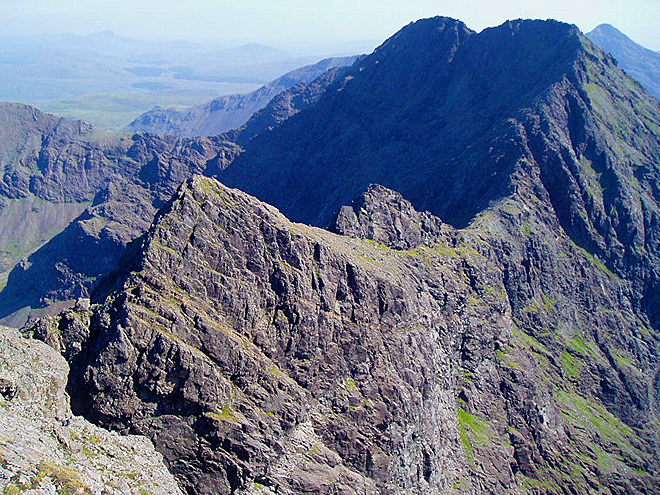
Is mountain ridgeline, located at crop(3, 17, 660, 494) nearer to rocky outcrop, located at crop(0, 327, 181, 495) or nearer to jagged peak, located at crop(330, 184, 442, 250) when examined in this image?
jagged peak, located at crop(330, 184, 442, 250)

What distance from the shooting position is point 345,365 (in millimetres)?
84625

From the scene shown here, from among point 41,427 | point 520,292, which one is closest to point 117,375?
point 41,427

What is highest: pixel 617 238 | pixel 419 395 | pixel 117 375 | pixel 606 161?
pixel 606 161

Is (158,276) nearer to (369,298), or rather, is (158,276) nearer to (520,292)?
(369,298)

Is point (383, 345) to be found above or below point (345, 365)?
above

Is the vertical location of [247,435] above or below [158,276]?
below

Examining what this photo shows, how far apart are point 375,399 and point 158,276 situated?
41.2 meters

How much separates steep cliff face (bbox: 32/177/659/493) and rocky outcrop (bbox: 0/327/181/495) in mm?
2178

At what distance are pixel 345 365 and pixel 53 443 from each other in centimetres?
4488

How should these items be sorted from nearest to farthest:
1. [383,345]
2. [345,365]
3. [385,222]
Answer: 1. [345,365]
2. [383,345]
3. [385,222]

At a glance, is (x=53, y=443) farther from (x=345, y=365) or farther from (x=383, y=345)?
(x=383, y=345)

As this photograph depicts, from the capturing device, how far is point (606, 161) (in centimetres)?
19162

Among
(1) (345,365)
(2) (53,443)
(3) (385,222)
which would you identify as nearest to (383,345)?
(1) (345,365)

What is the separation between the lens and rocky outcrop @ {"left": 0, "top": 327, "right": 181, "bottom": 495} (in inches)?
1773
